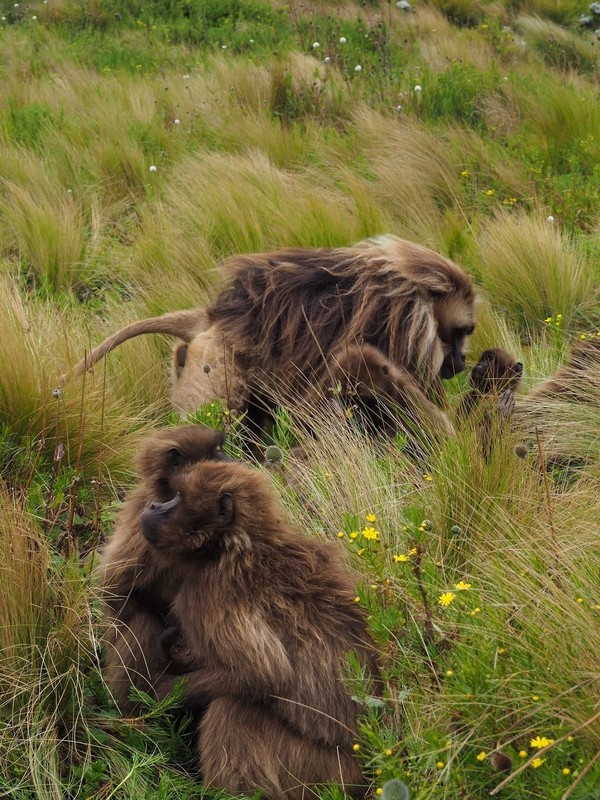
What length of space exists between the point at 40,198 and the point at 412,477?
492cm

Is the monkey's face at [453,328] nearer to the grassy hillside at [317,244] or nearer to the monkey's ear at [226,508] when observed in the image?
the grassy hillside at [317,244]

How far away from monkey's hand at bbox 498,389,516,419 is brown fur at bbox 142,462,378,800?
168cm

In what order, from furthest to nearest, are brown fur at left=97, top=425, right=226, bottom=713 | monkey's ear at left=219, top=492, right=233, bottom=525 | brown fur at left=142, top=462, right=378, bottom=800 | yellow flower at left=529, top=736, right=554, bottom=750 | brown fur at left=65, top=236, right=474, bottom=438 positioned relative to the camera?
brown fur at left=65, top=236, right=474, bottom=438
brown fur at left=97, top=425, right=226, bottom=713
monkey's ear at left=219, top=492, right=233, bottom=525
brown fur at left=142, top=462, right=378, bottom=800
yellow flower at left=529, top=736, right=554, bottom=750

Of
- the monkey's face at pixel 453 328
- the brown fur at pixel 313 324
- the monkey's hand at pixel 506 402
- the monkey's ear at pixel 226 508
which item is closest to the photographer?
the monkey's ear at pixel 226 508

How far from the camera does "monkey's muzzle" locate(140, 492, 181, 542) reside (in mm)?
3191

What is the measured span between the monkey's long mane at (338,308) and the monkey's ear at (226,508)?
1.95 m

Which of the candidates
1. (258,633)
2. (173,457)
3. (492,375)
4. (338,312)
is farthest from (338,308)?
(258,633)

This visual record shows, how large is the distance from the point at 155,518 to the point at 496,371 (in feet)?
8.54

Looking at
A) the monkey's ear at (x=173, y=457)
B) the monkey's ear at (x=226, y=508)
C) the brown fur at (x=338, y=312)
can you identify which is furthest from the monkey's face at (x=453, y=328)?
the monkey's ear at (x=226, y=508)

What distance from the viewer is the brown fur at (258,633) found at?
9.71 feet

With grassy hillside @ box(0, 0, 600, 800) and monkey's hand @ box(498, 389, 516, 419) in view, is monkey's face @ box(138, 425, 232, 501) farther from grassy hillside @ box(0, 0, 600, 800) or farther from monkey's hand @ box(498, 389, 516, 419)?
monkey's hand @ box(498, 389, 516, 419)

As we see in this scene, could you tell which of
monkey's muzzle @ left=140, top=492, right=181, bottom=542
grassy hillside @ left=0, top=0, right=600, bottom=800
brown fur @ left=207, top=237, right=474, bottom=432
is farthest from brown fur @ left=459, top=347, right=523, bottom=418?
monkey's muzzle @ left=140, top=492, right=181, bottom=542

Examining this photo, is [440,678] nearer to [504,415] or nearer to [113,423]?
[504,415]

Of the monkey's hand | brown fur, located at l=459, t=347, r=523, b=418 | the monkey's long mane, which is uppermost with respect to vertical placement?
the monkey's long mane
